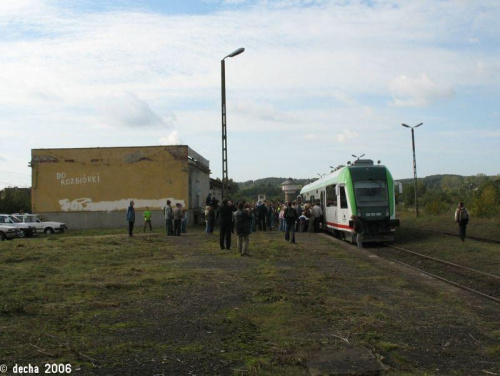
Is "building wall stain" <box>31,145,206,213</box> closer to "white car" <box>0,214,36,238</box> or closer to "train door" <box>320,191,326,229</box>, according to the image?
"white car" <box>0,214,36,238</box>

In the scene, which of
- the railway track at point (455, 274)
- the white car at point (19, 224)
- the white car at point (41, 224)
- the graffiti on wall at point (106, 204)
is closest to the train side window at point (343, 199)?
the railway track at point (455, 274)

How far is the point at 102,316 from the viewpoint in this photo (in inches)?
305

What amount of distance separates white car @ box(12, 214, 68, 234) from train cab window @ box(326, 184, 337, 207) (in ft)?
58.7

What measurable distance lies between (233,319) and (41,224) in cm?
3003

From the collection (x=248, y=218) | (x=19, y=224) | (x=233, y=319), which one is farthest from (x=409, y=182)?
(x=233, y=319)

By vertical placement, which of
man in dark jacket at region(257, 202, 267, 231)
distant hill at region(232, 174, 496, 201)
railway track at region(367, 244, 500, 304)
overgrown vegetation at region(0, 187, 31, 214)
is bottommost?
railway track at region(367, 244, 500, 304)

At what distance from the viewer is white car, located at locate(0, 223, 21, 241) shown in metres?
30.0

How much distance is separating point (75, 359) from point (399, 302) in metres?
5.65

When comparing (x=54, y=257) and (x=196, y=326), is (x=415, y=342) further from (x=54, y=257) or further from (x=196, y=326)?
(x=54, y=257)

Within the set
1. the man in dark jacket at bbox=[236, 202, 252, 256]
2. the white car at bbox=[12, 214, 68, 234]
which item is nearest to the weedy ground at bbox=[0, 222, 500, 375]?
the man in dark jacket at bbox=[236, 202, 252, 256]

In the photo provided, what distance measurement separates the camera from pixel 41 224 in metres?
34.7

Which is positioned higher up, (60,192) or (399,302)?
(60,192)

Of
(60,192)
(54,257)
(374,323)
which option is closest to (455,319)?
(374,323)

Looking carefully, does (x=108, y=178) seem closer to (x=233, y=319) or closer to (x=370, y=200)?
(x=370, y=200)
